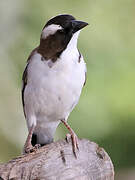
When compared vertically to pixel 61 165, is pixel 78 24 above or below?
above

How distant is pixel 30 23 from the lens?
267 inches

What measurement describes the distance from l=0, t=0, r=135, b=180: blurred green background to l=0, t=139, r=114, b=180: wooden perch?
2335 mm

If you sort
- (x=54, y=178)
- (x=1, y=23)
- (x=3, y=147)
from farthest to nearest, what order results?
1. (x=1, y=23)
2. (x=3, y=147)
3. (x=54, y=178)

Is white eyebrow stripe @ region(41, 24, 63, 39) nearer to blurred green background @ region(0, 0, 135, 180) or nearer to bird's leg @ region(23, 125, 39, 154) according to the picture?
bird's leg @ region(23, 125, 39, 154)

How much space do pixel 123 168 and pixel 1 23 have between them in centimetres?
245

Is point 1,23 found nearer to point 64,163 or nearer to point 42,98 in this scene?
point 42,98

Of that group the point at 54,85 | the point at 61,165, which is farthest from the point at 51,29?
the point at 61,165

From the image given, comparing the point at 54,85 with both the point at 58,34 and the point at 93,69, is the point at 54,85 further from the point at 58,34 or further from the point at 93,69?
the point at 93,69

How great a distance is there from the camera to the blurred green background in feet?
19.7

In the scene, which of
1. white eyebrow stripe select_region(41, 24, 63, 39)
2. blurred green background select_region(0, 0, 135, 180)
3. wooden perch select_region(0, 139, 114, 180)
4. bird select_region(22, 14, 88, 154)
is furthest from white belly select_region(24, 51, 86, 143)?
blurred green background select_region(0, 0, 135, 180)

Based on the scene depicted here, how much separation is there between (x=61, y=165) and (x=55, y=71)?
2.90 feet

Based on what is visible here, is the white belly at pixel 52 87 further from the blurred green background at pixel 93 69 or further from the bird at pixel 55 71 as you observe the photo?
the blurred green background at pixel 93 69

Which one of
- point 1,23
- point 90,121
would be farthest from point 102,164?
point 1,23

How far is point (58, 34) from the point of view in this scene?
4.04 m
